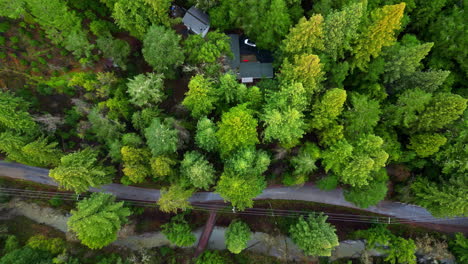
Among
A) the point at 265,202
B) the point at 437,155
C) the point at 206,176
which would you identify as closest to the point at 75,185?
the point at 206,176

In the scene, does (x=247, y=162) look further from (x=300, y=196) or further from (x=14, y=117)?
(x=14, y=117)

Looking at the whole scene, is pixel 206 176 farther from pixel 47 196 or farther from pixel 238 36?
pixel 47 196

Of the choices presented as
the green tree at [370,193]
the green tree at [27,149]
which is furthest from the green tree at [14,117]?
the green tree at [370,193]

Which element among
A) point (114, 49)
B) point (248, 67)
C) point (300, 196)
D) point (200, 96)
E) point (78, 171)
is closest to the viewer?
point (78, 171)

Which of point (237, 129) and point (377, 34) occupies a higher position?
point (377, 34)

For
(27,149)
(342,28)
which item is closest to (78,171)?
(27,149)

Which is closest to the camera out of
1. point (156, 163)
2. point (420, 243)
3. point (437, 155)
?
point (156, 163)

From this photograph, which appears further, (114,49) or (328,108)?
(114,49)
